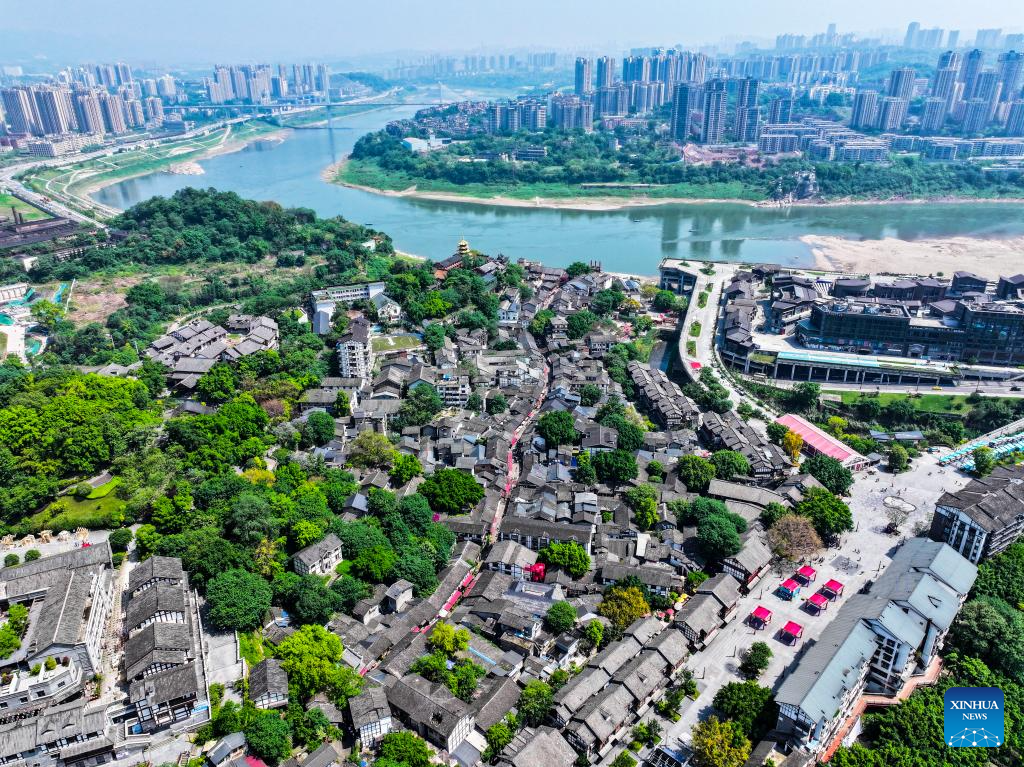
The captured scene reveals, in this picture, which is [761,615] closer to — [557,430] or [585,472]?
[585,472]

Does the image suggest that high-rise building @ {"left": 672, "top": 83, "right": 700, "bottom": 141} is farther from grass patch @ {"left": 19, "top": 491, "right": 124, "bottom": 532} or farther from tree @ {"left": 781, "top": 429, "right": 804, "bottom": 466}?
grass patch @ {"left": 19, "top": 491, "right": 124, "bottom": 532}

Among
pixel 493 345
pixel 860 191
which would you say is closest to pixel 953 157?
pixel 860 191

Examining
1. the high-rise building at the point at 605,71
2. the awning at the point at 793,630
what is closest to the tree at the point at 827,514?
the awning at the point at 793,630

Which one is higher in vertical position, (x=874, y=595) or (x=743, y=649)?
(x=874, y=595)

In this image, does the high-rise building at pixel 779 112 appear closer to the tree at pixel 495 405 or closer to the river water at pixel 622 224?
the river water at pixel 622 224

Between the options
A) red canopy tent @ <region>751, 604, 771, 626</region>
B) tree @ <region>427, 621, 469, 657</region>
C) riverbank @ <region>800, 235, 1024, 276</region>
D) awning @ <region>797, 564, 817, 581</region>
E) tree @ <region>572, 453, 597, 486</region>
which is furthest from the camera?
riverbank @ <region>800, 235, 1024, 276</region>

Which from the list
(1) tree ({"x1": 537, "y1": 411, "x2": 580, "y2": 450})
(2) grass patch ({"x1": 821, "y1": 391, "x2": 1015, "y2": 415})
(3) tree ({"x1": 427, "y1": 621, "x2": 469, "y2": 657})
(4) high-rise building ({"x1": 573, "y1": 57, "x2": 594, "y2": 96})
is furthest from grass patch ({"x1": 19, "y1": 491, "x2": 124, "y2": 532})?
(4) high-rise building ({"x1": 573, "y1": 57, "x2": 594, "y2": 96})

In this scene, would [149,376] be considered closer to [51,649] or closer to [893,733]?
[51,649]
